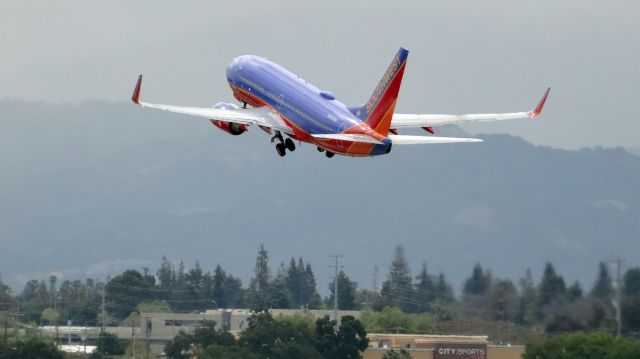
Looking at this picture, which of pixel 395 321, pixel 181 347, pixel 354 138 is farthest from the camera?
pixel 395 321

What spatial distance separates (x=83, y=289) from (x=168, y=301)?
22365 millimetres

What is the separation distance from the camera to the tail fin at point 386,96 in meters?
81.6

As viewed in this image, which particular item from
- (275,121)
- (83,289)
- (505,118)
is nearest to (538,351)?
(505,118)

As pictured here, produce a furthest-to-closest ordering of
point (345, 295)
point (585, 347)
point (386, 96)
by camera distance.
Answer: point (345, 295), point (585, 347), point (386, 96)

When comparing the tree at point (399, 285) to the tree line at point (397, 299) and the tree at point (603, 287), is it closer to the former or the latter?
the tree line at point (397, 299)

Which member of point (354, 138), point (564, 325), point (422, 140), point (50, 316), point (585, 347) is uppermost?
point (354, 138)

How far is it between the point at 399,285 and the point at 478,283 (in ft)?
115

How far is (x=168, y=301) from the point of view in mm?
176625

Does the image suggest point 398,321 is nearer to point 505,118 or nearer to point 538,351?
point 538,351

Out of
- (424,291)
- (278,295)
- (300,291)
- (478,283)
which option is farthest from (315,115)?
(300,291)

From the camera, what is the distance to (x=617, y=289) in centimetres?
10462

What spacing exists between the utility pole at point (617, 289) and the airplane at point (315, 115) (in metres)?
18.4

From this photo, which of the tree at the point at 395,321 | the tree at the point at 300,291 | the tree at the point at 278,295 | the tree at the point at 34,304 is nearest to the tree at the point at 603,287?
the tree at the point at 395,321

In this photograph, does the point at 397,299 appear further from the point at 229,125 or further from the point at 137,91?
the point at 137,91
